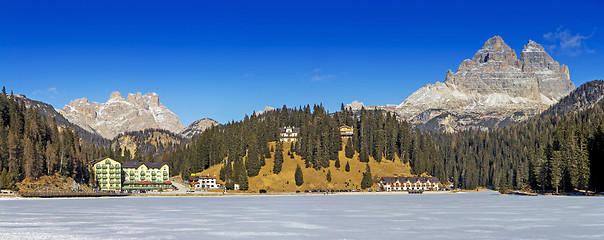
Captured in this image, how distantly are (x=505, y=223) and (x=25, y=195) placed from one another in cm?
14051

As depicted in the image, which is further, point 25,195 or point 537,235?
point 25,195

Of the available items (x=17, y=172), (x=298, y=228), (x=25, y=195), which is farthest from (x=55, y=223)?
(x=17, y=172)

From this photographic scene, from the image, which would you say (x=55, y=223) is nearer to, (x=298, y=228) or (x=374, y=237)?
(x=298, y=228)

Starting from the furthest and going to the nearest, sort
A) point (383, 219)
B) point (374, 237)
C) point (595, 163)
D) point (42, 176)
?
point (42, 176) → point (595, 163) → point (383, 219) → point (374, 237)

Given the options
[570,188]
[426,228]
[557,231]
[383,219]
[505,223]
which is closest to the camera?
[557,231]

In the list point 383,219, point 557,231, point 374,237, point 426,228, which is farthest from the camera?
point 383,219

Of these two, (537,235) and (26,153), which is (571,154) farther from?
(26,153)

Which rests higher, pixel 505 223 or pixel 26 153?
pixel 26 153

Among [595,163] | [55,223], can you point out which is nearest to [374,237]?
[55,223]

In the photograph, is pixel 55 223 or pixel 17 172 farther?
pixel 17 172

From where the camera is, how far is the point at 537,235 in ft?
158

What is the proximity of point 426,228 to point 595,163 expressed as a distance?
375ft

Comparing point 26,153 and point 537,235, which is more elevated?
point 26,153

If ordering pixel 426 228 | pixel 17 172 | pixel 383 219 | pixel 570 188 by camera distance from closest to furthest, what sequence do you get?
pixel 426 228, pixel 383 219, pixel 570 188, pixel 17 172
